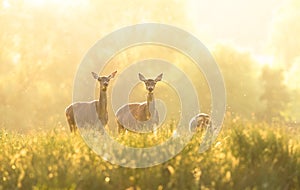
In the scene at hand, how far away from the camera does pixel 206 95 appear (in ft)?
139

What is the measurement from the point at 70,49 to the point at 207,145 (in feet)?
118

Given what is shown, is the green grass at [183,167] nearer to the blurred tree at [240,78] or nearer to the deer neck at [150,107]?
the deer neck at [150,107]

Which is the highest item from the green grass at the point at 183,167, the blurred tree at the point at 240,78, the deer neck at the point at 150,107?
the blurred tree at the point at 240,78

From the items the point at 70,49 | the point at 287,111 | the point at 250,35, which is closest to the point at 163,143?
the point at 70,49

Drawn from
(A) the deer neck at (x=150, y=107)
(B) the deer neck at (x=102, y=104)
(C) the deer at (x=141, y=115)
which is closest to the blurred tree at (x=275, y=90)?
(C) the deer at (x=141, y=115)

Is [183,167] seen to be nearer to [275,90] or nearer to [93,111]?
[93,111]

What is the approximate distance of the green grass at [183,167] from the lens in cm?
845

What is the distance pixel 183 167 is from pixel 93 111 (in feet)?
24.1

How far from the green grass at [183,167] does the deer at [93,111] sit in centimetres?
410

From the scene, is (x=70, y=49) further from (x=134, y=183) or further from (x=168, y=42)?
(x=134, y=183)

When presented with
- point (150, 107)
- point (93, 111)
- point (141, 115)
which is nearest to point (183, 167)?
point (150, 107)

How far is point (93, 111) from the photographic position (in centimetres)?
1577

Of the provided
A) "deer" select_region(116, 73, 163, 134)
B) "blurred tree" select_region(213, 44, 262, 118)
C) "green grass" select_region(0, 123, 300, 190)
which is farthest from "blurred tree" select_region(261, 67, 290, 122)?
"green grass" select_region(0, 123, 300, 190)

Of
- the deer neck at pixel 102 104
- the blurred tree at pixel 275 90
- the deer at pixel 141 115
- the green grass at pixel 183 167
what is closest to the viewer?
the green grass at pixel 183 167
